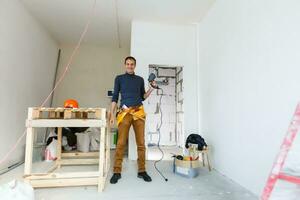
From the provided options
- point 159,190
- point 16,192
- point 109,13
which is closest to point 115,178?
point 159,190

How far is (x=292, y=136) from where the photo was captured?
88 cm

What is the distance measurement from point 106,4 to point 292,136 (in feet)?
9.30

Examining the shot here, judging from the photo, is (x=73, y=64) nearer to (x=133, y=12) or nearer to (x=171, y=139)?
(x=133, y=12)

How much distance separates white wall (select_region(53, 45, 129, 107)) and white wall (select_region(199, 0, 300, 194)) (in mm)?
2499

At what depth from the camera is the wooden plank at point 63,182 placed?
1629 millimetres

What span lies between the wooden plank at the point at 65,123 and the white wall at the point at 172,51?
1594 mm

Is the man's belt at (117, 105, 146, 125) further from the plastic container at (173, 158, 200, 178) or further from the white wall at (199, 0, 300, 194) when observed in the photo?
the white wall at (199, 0, 300, 194)

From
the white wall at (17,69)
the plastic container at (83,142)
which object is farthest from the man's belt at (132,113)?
the white wall at (17,69)

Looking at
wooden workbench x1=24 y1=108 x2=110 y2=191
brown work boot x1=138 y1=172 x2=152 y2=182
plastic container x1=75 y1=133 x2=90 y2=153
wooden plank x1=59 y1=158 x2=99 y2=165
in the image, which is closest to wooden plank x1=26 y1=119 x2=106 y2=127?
wooden workbench x1=24 y1=108 x2=110 y2=191

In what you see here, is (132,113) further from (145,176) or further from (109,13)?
(109,13)

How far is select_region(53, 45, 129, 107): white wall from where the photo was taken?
4.23 m

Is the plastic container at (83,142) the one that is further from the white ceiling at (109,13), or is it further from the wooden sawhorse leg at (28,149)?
the white ceiling at (109,13)

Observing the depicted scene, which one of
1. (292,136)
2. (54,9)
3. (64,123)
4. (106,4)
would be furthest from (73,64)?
(292,136)

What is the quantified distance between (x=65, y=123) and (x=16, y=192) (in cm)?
60
